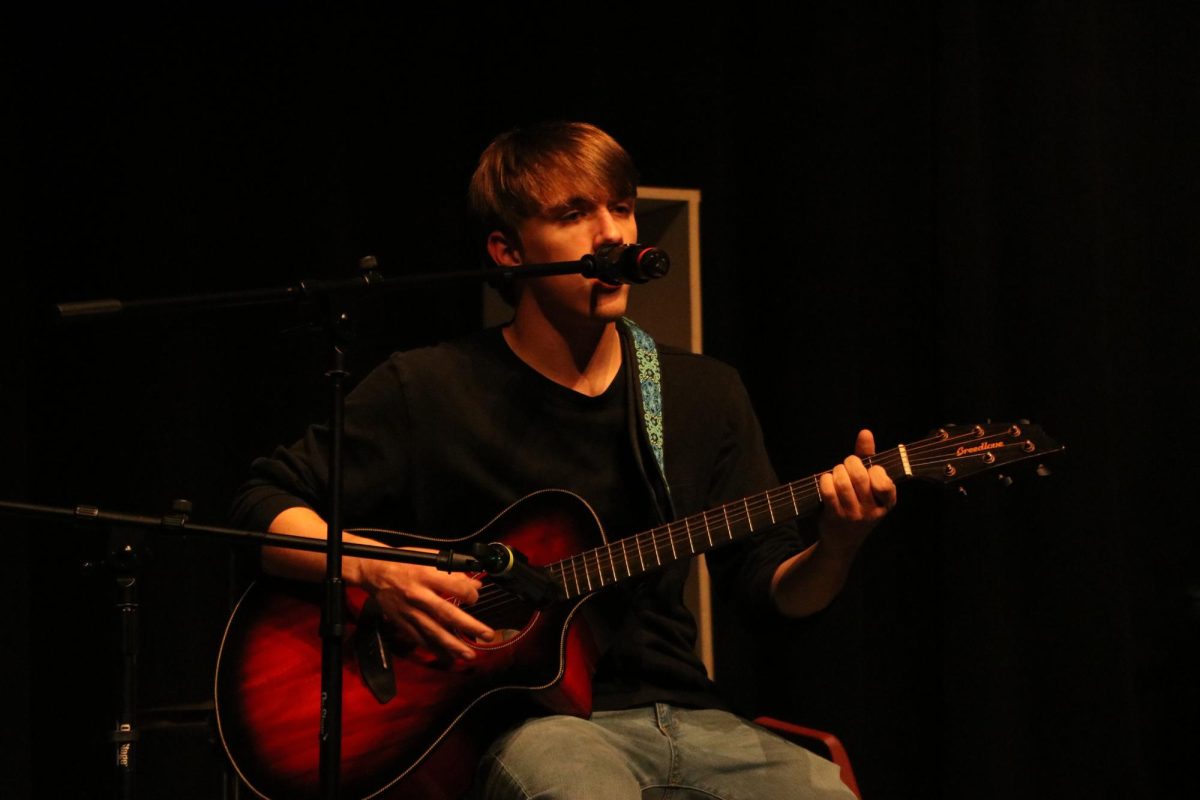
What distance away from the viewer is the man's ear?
2629 mm

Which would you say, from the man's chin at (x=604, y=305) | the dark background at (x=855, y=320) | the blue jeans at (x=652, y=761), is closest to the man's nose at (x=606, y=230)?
the man's chin at (x=604, y=305)

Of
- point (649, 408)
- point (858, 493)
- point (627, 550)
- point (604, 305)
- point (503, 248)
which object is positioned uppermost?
point (503, 248)

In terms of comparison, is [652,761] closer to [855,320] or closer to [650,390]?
[650,390]

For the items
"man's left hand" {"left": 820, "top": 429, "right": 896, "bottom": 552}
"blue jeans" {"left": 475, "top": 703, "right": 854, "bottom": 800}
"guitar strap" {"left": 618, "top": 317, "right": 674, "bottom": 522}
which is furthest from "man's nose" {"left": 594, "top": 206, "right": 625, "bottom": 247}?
"blue jeans" {"left": 475, "top": 703, "right": 854, "bottom": 800}

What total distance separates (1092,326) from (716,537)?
165cm

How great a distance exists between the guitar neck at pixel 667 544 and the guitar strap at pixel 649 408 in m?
0.18

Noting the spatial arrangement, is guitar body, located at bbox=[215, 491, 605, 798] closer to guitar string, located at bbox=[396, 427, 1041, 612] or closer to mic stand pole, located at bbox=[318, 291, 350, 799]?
guitar string, located at bbox=[396, 427, 1041, 612]

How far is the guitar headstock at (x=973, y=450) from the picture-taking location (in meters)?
2.19

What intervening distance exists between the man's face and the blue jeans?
29.9 inches

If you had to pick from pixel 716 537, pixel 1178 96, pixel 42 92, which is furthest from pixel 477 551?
pixel 1178 96

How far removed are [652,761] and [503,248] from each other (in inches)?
42.0

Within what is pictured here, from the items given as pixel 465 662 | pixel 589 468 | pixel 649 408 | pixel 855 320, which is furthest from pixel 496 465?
pixel 855 320

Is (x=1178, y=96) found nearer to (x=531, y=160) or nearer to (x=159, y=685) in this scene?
(x=531, y=160)

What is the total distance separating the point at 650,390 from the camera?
→ 257 centimetres
